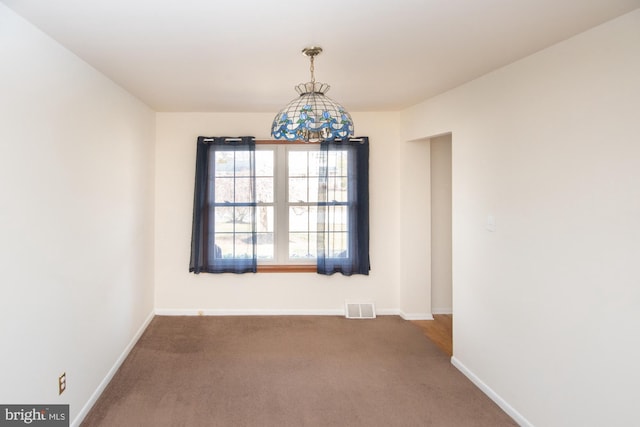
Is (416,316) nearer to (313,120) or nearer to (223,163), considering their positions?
(223,163)

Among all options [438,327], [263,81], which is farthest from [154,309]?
[438,327]

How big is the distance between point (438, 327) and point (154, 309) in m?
3.38

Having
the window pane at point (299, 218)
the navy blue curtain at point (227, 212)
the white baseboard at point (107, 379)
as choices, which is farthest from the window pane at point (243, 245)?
the white baseboard at point (107, 379)

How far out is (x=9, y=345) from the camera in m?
1.71

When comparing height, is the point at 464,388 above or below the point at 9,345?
below

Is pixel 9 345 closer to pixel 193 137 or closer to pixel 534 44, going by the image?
pixel 193 137

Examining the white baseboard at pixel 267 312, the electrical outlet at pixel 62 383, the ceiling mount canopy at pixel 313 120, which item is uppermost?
the ceiling mount canopy at pixel 313 120

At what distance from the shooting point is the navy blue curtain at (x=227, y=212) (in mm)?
4152

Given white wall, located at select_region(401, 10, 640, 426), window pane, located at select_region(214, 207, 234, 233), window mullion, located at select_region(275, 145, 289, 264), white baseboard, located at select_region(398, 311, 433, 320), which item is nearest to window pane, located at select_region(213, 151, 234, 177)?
window pane, located at select_region(214, 207, 234, 233)

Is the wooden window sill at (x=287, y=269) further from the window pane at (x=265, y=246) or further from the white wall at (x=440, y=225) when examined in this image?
the white wall at (x=440, y=225)

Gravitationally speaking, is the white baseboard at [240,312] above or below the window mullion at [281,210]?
below

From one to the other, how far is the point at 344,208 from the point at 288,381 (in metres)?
2.10

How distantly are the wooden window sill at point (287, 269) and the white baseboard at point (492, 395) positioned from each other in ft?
6.06

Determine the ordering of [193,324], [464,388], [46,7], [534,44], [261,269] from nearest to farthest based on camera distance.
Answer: [46,7]
[534,44]
[464,388]
[193,324]
[261,269]
